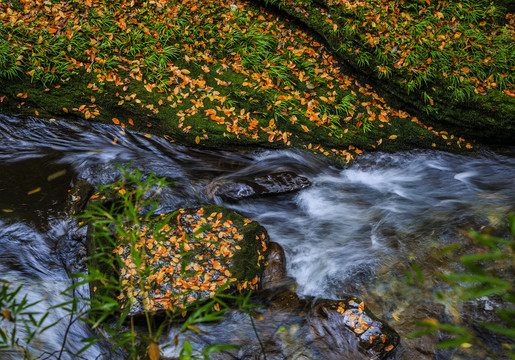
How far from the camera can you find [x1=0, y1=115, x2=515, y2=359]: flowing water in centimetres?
425

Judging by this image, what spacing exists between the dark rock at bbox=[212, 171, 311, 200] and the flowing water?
0.14m

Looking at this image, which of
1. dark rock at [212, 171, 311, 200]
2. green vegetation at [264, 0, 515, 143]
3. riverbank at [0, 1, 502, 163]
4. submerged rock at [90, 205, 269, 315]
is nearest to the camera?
submerged rock at [90, 205, 269, 315]

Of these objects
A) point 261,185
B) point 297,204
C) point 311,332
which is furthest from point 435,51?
point 311,332

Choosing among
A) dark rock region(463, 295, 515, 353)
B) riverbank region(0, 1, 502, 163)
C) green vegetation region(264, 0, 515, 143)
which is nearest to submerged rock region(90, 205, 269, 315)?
riverbank region(0, 1, 502, 163)

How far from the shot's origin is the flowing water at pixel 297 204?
4.25 m

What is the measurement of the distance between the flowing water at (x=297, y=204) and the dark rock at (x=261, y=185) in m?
0.14

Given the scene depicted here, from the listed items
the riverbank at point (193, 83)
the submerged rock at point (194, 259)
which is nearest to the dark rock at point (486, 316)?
the submerged rock at point (194, 259)

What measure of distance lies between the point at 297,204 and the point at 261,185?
706 millimetres

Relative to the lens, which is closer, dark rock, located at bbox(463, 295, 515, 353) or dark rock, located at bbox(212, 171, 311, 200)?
dark rock, located at bbox(463, 295, 515, 353)

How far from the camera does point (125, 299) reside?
3623mm

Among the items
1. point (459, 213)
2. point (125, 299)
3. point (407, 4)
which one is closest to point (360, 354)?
point (125, 299)

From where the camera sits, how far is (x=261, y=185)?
5.42 meters

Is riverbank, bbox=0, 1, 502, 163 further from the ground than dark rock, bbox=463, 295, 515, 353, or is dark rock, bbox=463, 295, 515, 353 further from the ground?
riverbank, bbox=0, 1, 502, 163

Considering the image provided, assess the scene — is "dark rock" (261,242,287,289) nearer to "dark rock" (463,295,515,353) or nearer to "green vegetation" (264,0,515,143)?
"dark rock" (463,295,515,353)
